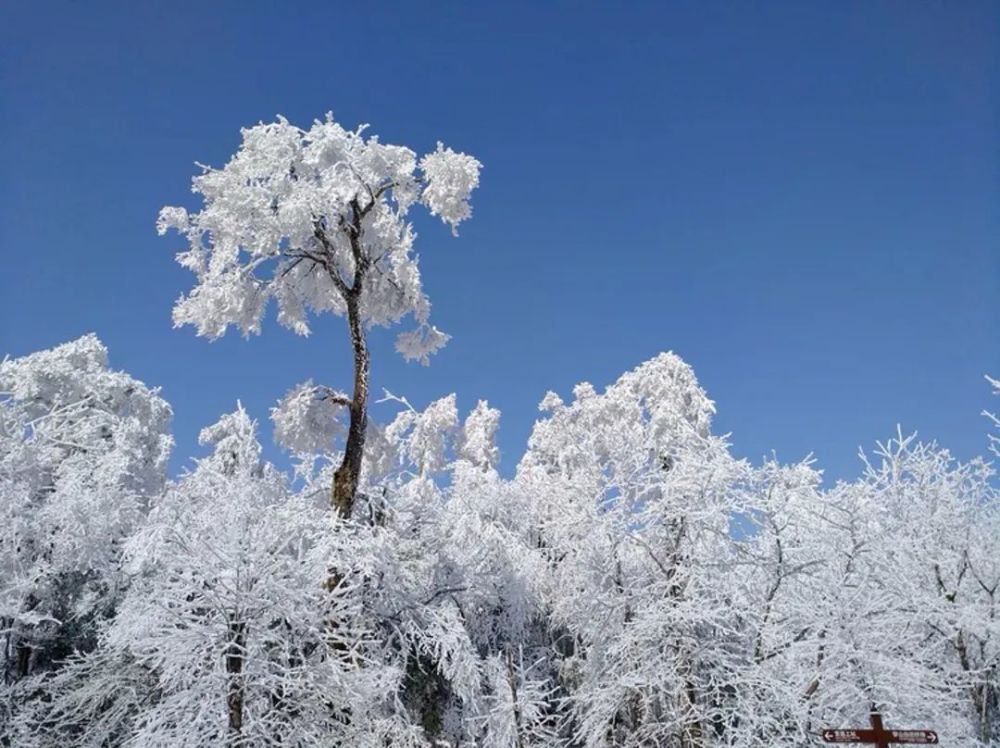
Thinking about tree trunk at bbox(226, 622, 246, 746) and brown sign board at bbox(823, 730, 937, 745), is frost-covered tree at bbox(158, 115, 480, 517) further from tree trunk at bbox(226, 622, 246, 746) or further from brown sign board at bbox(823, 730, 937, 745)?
brown sign board at bbox(823, 730, 937, 745)

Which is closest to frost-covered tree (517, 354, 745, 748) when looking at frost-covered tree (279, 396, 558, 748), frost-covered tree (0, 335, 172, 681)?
frost-covered tree (279, 396, 558, 748)

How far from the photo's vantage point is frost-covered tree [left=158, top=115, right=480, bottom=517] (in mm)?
12508

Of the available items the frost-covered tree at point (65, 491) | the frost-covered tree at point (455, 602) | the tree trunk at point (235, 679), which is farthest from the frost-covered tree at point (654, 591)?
the frost-covered tree at point (65, 491)

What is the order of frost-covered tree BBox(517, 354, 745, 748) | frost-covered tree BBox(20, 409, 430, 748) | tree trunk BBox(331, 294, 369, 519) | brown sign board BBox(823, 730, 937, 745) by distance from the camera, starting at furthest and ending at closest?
tree trunk BBox(331, 294, 369, 519)
frost-covered tree BBox(517, 354, 745, 748)
frost-covered tree BBox(20, 409, 430, 748)
brown sign board BBox(823, 730, 937, 745)

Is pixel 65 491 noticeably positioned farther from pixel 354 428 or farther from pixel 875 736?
pixel 875 736

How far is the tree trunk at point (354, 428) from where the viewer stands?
12.8 meters

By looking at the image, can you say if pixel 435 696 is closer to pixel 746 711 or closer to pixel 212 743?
pixel 746 711

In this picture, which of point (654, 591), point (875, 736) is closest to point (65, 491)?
point (654, 591)

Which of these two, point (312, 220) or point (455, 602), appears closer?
point (312, 220)

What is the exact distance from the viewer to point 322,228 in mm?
13195

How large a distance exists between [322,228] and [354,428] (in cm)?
353

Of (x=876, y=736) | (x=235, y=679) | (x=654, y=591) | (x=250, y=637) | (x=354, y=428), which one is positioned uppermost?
(x=354, y=428)

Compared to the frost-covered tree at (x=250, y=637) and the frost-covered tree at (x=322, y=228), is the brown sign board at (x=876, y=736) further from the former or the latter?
the frost-covered tree at (x=322, y=228)

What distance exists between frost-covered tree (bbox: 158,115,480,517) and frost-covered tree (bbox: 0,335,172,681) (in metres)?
3.78
